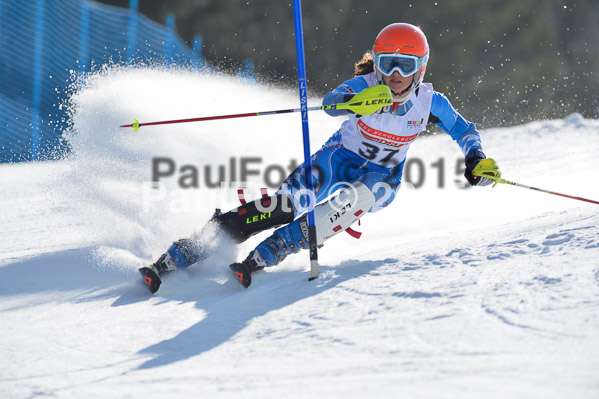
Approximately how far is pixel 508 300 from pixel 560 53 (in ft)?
61.8

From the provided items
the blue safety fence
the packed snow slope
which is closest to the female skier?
the packed snow slope

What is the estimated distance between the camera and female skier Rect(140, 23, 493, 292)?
3.38 m

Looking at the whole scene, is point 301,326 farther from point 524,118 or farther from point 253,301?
point 524,118

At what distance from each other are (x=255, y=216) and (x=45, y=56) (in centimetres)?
574

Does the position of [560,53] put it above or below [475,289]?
above

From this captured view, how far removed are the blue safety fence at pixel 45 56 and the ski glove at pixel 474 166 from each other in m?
5.94

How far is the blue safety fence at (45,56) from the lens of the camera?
7809 millimetres

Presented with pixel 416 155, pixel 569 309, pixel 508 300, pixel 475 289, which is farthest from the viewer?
pixel 416 155

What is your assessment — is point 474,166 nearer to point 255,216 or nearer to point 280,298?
point 255,216

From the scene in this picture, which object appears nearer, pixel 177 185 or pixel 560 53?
pixel 177 185

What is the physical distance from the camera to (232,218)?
3.50 m

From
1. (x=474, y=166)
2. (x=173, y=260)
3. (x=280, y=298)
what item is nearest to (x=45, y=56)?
(x=173, y=260)

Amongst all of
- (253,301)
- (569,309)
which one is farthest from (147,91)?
(569,309)

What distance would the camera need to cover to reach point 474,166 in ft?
11.8
